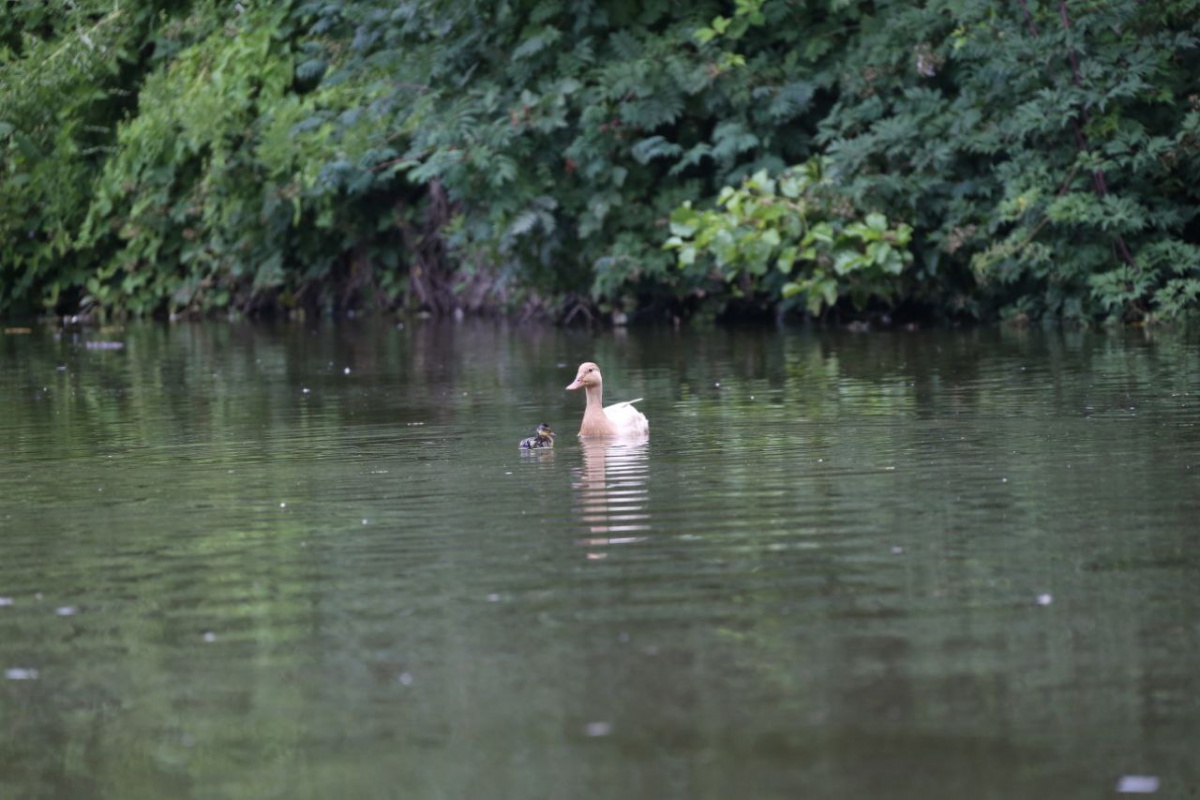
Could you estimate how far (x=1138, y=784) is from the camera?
5707mm

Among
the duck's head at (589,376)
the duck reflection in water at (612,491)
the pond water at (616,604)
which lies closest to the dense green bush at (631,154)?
the pond water at (616,604)

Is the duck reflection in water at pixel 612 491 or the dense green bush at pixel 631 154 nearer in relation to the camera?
the duck reflection in water at pixel 612 491

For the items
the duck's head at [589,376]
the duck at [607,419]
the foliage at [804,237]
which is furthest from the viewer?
the foliage at [804,237]

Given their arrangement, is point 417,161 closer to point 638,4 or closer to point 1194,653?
point 638,4

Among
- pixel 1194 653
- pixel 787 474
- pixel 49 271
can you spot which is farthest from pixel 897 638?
pixel 49 271

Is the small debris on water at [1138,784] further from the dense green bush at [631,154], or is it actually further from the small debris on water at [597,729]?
the dense green bush at [631,154]

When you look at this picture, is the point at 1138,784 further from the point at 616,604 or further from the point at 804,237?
the point at 804,237

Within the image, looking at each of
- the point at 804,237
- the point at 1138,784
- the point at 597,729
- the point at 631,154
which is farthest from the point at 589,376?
the point at 631,154

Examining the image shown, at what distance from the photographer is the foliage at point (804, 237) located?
2477cm

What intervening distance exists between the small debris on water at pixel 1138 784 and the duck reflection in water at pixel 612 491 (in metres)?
3.62

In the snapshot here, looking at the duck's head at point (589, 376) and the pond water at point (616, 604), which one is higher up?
the duck's head at point (589, 376)

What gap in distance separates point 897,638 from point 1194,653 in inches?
39.1

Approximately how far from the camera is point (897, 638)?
289 inches

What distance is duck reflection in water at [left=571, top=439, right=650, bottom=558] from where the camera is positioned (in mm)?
9727
